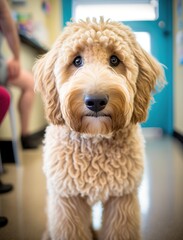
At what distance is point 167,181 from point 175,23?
61 cm

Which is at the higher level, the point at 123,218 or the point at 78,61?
the point at 78,61

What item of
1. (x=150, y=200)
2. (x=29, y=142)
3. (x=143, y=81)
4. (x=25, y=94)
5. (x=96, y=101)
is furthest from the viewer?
(x=25, y=94)

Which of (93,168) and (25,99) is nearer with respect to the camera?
(93,168)

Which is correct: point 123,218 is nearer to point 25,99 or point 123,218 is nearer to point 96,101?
point 96,101

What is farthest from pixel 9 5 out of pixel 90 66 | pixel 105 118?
pixel 105 118

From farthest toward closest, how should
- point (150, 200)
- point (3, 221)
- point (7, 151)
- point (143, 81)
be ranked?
point (7, 151), point (150, 200), point (3, 221), point (143, 81)

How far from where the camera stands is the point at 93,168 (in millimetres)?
692

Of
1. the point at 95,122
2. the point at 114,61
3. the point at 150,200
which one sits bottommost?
the point at 150,200

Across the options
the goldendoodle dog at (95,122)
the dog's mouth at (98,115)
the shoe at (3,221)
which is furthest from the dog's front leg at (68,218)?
the dog's mouth at (98,115)

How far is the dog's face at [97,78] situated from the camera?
1.86 ft

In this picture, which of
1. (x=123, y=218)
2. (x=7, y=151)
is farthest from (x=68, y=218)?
(x=7, y=151)

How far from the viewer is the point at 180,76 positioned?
0.71 m

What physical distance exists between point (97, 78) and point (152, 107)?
224 mm

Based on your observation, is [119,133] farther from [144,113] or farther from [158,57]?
[158,57]
